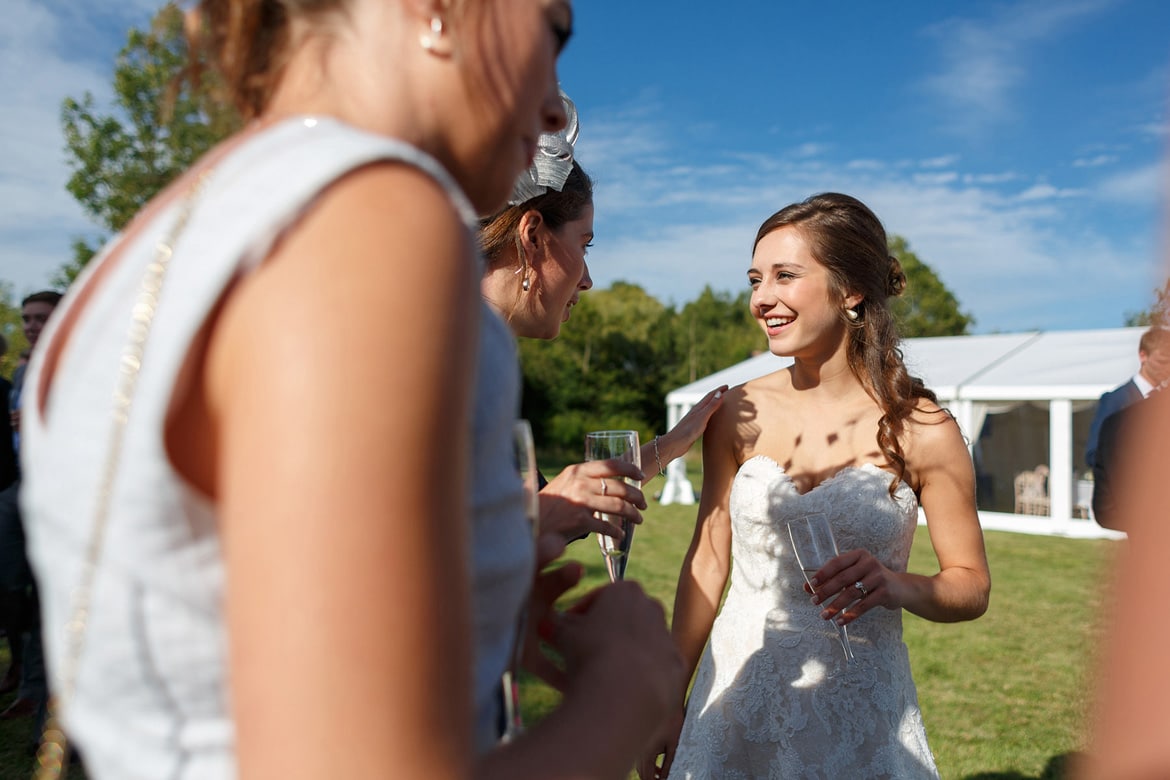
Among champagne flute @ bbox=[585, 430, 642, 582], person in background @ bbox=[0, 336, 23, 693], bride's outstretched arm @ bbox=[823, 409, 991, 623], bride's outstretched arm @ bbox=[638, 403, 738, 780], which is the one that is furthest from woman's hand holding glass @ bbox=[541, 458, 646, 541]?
person in background @ bbox=[0, 336, 23, 693]

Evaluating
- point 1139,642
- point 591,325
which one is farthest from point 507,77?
point 591,325

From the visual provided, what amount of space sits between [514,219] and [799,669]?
209 cm

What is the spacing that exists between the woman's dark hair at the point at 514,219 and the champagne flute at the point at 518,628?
75.5 inches

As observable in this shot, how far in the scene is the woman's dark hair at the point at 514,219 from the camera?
2934 millimetres

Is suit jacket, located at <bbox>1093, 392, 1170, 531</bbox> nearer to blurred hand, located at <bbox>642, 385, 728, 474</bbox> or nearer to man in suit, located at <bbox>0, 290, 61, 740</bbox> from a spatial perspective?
blurred hand, located at <bbox>642, 385, 728, 474</bbox>

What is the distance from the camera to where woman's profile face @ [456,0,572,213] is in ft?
2.83

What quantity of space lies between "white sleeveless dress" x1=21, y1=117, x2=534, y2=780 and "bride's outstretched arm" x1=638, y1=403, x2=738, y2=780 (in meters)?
2.58

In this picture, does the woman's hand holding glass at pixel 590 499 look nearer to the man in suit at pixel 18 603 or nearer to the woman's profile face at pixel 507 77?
the woman's profile face at pixel 507 77

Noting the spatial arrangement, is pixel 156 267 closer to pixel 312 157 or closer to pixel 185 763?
pixel 312 157

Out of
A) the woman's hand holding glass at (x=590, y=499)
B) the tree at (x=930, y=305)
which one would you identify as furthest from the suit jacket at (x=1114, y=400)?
the tree at (x=930, y=305)

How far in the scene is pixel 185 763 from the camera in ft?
2.48

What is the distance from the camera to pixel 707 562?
3.63m

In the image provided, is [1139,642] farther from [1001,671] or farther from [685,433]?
[1001,671]

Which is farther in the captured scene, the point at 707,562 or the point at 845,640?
the point at 707,562
